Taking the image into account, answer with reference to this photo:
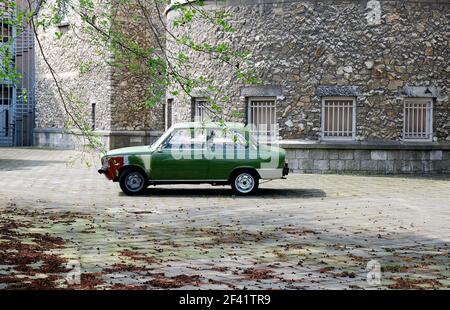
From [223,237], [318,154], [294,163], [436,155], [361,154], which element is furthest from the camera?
[294,163]

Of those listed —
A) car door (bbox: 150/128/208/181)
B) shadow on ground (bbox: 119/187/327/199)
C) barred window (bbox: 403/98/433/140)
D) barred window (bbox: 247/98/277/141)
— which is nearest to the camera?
car door (bbox: 150/128/208/181)

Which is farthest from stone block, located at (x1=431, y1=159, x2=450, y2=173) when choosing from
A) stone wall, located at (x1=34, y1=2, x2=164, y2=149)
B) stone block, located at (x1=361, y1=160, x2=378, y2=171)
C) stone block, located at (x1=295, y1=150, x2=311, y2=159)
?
stone wall, located at (x1=34, y1=2, x2=164, y2=149)

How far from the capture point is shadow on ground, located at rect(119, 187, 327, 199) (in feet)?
51.8

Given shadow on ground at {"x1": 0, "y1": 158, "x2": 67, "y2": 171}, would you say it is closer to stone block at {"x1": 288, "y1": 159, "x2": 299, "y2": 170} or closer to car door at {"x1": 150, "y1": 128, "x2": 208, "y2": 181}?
stone block at {"x1": 288, "y1": 159, "x2": 299, "y2": 170}

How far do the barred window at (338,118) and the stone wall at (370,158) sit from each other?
46 centimetres

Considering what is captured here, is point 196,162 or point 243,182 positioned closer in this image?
point 196,162

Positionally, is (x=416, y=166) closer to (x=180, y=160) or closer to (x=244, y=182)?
(x=244, y=182)

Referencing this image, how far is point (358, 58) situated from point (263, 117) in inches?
125

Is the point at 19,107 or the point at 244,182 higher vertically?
the point at 19,107

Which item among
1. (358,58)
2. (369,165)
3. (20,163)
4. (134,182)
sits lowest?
(134,182)

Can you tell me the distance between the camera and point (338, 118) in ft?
70.3

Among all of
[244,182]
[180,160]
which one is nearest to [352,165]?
[244,182]

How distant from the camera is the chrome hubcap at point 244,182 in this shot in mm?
15641
